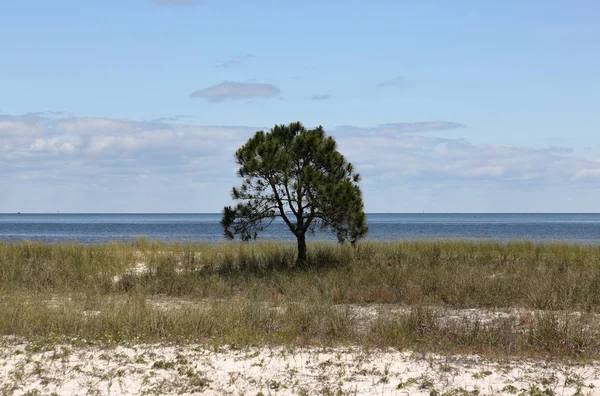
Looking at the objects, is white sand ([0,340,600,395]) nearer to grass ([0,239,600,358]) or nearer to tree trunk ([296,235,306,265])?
grass ([0,239,600,358])

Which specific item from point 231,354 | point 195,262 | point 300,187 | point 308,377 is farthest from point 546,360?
point 195,262

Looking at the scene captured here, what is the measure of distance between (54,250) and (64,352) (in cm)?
1433

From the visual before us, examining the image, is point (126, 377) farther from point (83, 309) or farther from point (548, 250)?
point (548, 250)

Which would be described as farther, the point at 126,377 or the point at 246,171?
the point at 246,171

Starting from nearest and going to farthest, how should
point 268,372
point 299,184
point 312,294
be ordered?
point 268,372 → point 312,294 → point 299,184

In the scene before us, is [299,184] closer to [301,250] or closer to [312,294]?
[301,250]

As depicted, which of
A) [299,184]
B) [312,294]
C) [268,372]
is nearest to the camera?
[268,372]

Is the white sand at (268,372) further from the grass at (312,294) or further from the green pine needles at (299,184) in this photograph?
the green pine needles at (299,184)

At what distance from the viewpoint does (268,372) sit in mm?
8797

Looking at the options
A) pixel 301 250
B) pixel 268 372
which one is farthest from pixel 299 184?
pixel 268 372

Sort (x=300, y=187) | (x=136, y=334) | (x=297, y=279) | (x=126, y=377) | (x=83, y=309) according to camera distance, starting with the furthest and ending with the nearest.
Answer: (x=300, y=187), (x=297, y=279), (x=83, y=309), (x=136, y=334), (x=126, y=377)

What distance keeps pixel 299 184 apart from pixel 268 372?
12708mm

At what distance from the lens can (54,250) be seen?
22891 millimetres

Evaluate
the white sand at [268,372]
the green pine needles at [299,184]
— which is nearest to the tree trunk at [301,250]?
the green pine needles at [299,184]
